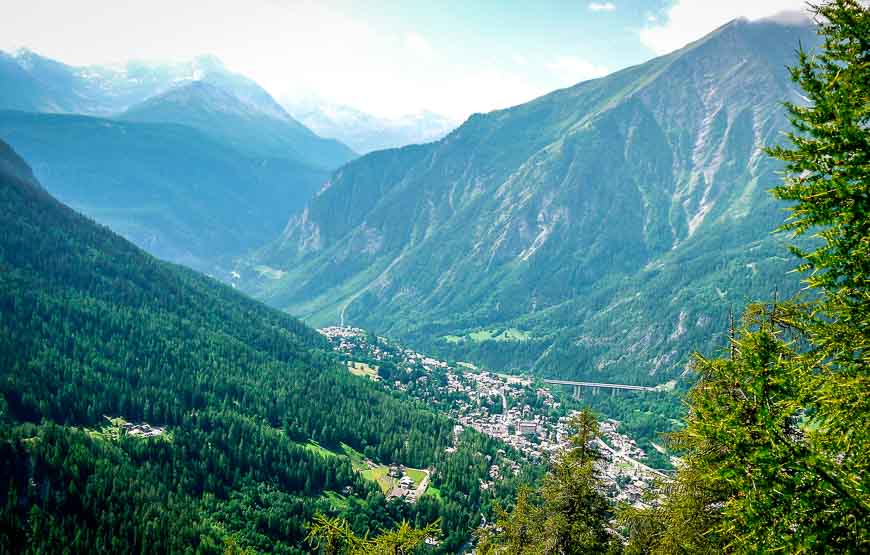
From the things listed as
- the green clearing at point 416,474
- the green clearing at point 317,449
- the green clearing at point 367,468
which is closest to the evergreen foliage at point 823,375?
the green clearing at point 367,468

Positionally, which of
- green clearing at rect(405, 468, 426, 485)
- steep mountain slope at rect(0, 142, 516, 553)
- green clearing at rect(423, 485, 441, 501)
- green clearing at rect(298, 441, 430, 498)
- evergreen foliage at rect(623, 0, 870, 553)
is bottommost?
green clearing at rect(423, 485, 441, 501)

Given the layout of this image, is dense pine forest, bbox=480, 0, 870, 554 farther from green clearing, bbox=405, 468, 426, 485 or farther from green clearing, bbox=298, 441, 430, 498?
green clearing, bbox=405, 468, 426, 485

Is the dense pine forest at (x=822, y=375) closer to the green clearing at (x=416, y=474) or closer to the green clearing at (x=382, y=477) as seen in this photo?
the green clearing at (x=382, y=477)

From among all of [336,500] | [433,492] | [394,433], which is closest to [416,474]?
[433,492]

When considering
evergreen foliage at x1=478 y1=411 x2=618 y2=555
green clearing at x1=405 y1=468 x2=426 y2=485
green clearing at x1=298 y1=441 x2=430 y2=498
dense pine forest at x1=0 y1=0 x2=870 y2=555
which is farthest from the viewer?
green clearing at x1=405 y1=468 x2=426 y2=485

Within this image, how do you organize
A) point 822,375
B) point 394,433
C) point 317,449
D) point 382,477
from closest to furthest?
point 822,375 < point 382,477 < point 317,449 < point 394,433

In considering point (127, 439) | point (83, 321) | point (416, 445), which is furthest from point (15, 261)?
→ point (416, 445)

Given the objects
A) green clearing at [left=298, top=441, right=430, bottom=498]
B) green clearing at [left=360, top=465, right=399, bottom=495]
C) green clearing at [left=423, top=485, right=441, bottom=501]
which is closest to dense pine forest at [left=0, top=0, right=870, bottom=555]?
green clearing at [left=423, top=485, right=441, bottom=501]

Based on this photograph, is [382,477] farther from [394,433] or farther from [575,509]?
[575,509]
